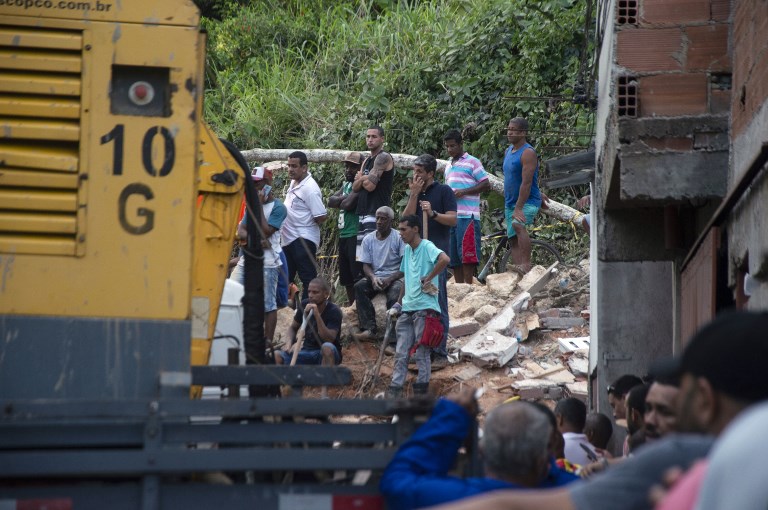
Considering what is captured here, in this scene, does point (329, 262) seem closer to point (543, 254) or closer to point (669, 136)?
point (543, 254)

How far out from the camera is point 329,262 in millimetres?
16391

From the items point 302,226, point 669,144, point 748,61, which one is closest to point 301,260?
point 302,226

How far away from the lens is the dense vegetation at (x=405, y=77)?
17250 mm

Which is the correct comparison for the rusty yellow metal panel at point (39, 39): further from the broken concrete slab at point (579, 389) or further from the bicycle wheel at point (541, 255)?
the bicycle wheel at point (541, 255)

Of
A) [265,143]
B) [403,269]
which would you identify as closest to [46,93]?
[403,269]

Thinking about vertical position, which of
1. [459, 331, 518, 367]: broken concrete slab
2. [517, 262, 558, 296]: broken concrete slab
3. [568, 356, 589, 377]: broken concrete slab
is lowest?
[568, 356, 589, 377]: broken concrete slab

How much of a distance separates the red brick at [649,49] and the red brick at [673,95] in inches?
3.4

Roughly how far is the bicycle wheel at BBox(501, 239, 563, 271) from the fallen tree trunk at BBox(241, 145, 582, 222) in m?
A: 0.47

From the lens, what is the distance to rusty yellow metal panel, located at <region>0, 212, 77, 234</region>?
4227mm

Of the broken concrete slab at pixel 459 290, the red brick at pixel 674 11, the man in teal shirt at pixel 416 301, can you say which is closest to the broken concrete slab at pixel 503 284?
the broken concrete slab at pixel 459 290

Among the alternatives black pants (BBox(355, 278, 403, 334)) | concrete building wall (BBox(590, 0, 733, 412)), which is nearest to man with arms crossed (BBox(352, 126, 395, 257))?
black pants (BBox(355, 278, 403, 334))

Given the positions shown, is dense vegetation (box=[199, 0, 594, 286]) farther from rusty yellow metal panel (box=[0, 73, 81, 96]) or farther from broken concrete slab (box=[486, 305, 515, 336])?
rusty yellow metal panel (box=[0, 73, 81, 96])

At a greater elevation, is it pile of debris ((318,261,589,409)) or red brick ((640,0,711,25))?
red brick ((640,0,711,25))

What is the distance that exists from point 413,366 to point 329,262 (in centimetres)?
509
